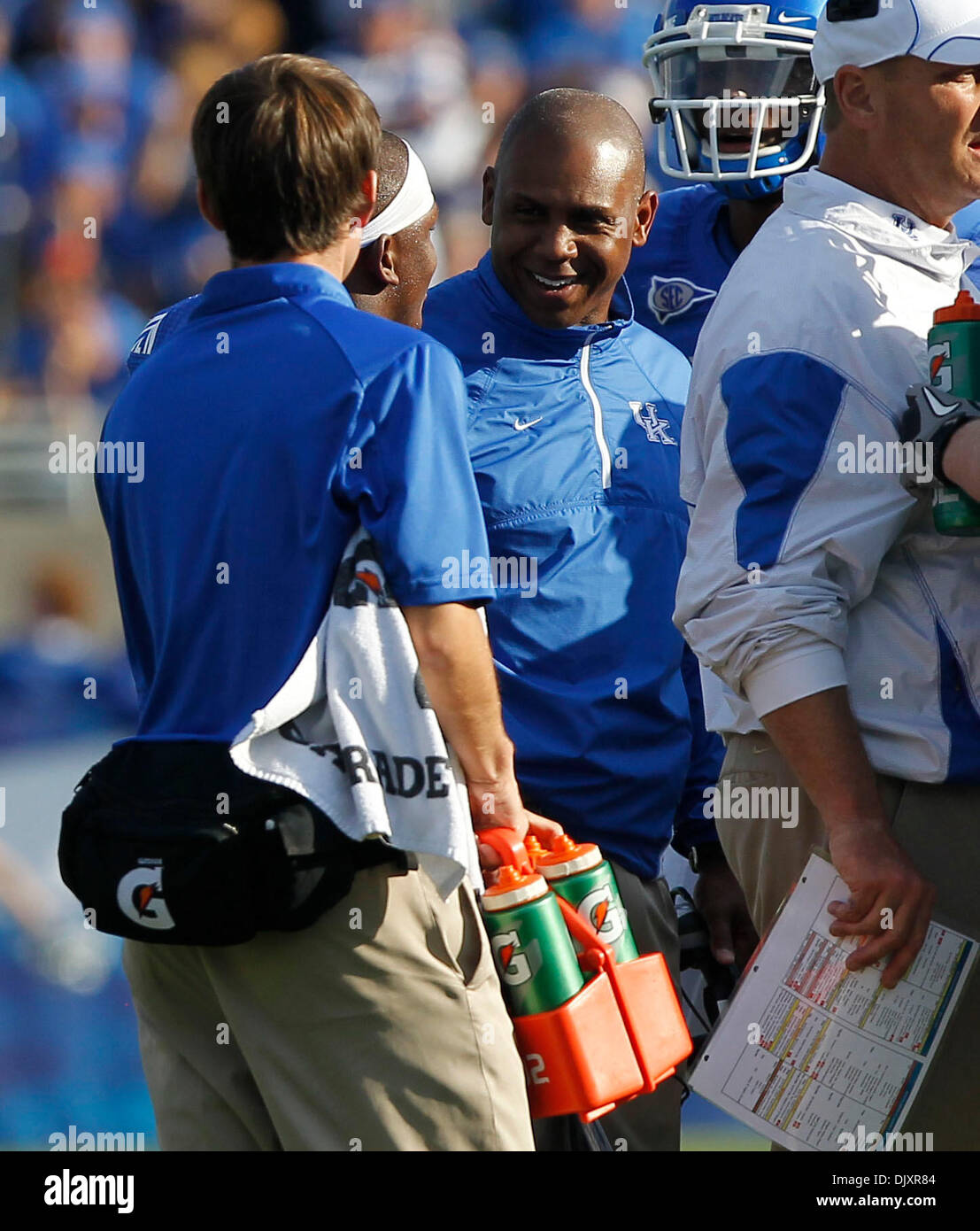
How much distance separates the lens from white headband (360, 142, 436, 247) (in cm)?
248

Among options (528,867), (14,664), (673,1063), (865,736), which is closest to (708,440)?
(865,736)

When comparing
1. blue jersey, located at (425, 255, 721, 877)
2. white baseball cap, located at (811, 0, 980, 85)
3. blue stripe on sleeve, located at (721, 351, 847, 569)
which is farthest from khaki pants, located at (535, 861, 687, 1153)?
white baseball cap, located at (811, 0, 980, 85)

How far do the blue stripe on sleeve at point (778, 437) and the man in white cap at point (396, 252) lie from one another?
0.81 meters

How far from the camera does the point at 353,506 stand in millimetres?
1649

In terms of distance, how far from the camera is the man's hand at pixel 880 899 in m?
1.75

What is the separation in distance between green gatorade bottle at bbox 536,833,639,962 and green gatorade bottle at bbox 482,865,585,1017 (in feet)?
0.32

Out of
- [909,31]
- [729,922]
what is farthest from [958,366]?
[729,922]

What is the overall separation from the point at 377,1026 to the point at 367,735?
0.92 ft

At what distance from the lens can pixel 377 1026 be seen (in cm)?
162

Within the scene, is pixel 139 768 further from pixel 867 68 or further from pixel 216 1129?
pixel 867 68

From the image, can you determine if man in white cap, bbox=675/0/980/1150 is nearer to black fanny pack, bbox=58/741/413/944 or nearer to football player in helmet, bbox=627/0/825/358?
black fanny pack, bbox=58/741/413/944

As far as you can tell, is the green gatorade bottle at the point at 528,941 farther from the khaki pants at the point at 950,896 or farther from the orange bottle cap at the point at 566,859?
the khaki pants at the point at 950,896

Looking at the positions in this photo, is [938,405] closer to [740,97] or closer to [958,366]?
[958,366]
